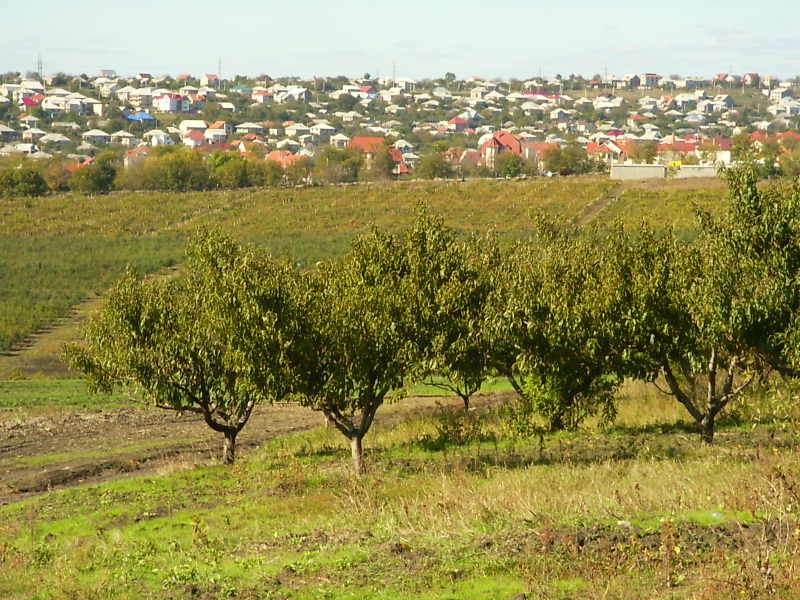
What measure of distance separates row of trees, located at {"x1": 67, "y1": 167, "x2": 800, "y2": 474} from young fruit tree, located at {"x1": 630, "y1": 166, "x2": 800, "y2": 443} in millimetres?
30

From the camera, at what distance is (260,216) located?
119188mm

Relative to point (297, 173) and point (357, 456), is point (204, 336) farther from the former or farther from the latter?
point (297, 173)

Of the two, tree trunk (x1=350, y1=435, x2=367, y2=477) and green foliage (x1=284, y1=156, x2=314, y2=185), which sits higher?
tree trunk (x1=350, y1=435, x2=367, y2=477)

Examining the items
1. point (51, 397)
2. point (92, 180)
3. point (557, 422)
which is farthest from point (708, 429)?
point (92, 180)

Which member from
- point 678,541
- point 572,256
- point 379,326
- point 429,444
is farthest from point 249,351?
point 678,541

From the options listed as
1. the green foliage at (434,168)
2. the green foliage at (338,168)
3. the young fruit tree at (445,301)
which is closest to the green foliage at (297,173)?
the green foliage at (338,168)

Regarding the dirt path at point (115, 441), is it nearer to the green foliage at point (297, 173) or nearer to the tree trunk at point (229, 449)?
the tree trunk at point (229, 449)

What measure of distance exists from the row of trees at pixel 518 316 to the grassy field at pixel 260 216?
56.6m

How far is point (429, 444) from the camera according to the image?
26984mm

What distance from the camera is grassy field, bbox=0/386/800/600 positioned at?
11926mm

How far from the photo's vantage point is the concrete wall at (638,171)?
119 metres

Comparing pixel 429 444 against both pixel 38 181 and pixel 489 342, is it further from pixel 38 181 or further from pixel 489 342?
pixel 38 181

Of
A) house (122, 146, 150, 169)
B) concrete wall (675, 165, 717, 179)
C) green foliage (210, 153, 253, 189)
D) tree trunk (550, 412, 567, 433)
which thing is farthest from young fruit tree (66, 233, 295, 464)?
house (122, 146, 150, 169)

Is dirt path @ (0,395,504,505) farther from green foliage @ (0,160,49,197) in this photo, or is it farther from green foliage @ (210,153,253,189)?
green foliage @ (210,153,253,189)
